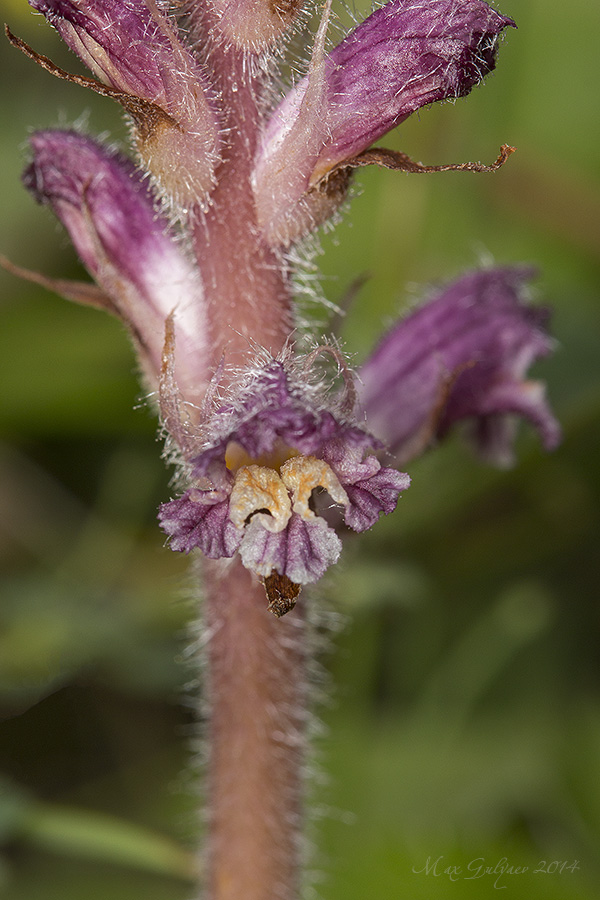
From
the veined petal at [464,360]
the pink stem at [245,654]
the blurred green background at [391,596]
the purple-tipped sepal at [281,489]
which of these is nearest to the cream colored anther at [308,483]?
the purple-tipped sepal at [281,489]

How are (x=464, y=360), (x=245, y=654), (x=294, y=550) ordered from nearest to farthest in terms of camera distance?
(x=294, y=550), (x=245, y=654), (x=464, y=360)

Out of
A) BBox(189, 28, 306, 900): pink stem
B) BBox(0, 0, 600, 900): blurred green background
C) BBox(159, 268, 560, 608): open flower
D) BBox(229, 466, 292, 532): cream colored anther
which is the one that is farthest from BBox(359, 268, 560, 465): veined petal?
BBox(229, 466, 292, 532): cream colored anther

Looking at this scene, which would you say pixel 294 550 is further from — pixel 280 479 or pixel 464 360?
pixel 464 360

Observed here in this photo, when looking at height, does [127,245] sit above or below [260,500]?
above

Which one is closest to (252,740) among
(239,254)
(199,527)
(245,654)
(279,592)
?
(245,654)

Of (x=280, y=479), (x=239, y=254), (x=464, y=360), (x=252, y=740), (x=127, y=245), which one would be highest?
(x=464, y=360)

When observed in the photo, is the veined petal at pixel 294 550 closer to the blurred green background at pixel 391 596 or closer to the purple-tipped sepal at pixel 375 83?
the purple-tipped sepal at pixel 375 83

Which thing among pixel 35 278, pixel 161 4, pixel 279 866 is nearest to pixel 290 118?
pixel 161 4
